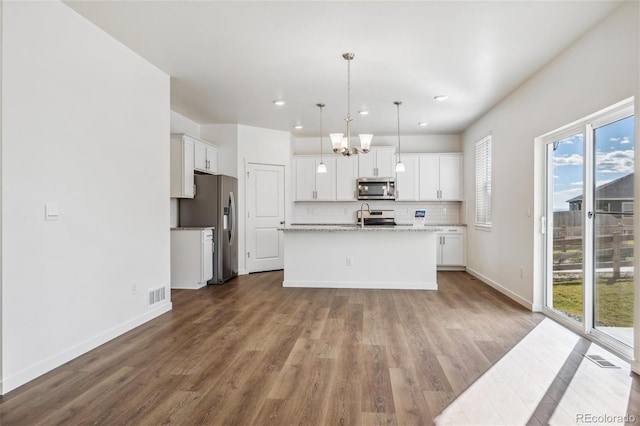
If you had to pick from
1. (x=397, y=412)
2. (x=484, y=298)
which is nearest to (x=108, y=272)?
(x=397, y=412)

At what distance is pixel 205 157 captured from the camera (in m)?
6.14

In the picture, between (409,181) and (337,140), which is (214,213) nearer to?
(337,140)

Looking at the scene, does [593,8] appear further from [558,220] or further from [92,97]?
[92,97]

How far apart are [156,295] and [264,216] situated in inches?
124

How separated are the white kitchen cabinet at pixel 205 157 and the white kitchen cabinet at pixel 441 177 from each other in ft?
13.1

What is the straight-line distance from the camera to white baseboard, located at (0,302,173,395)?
2.36 meters

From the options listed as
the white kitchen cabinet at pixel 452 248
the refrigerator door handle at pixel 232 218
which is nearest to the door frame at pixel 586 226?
the white kitchen cabinet at pixel 452 248

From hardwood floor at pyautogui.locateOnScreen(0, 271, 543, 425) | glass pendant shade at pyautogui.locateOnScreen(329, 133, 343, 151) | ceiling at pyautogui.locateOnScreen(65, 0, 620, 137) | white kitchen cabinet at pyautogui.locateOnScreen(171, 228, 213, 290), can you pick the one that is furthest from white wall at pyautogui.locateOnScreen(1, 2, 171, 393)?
glass pendant shade at pyautogui.locateOnScreen(329, 133, 343, 151)

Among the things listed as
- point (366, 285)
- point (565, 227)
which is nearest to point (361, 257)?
point (366, 285)

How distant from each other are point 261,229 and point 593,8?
551cm

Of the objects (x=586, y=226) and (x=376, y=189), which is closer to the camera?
(x=586, y=226)

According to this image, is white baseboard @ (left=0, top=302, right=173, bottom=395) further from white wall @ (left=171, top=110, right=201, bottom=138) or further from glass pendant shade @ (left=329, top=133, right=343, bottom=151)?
white wall @ (left=171, top=110, right=201, bottom=138)

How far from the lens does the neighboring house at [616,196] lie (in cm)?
287

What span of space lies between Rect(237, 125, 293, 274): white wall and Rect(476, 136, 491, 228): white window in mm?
3500
